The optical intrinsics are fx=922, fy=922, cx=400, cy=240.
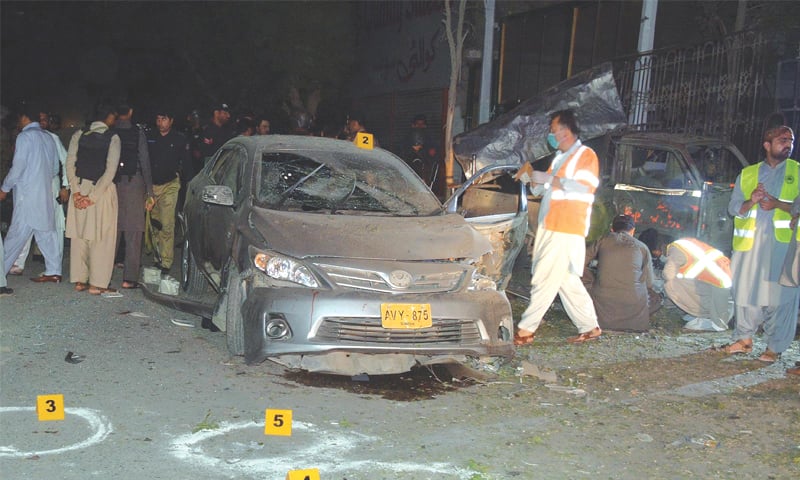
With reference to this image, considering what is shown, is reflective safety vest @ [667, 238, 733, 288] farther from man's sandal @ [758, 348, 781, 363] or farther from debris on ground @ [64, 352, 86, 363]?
debris on ground @ [64, 352, 86, 363]

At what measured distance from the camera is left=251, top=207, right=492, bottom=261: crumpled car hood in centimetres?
612

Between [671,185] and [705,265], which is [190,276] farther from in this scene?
[671,185]

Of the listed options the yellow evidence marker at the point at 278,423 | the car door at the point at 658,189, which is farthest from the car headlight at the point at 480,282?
the car door at the point at 658,189

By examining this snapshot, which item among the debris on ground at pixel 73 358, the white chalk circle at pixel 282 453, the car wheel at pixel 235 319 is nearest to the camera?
the white chalk circle at pixel 282 453

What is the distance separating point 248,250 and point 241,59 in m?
22.0

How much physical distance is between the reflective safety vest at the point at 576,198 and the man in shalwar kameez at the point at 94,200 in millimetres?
4325

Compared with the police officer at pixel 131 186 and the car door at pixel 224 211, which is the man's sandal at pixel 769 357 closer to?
the car door at pixel 224 211

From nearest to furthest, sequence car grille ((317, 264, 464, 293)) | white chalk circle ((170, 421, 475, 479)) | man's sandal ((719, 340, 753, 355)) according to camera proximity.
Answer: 1. white chalk circle ((170, 421, 475, 479))
2. car grille ((317, 264, 464, 293))
3. man's sandal ((719, 340, 753, 355))

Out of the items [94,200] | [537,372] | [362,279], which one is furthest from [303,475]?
[94,200]

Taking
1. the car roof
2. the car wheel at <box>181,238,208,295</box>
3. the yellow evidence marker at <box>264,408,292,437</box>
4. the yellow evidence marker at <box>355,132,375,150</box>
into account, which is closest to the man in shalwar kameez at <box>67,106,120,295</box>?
the car wheel at <box>181,238,208,295</box>

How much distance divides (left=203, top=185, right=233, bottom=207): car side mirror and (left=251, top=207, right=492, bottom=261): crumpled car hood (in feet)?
1.03

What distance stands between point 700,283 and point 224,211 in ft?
14.9

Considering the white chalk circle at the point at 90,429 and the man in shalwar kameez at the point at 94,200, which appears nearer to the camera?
the white chalk circle at the point at 90,429

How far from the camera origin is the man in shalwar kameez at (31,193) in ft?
30.6
